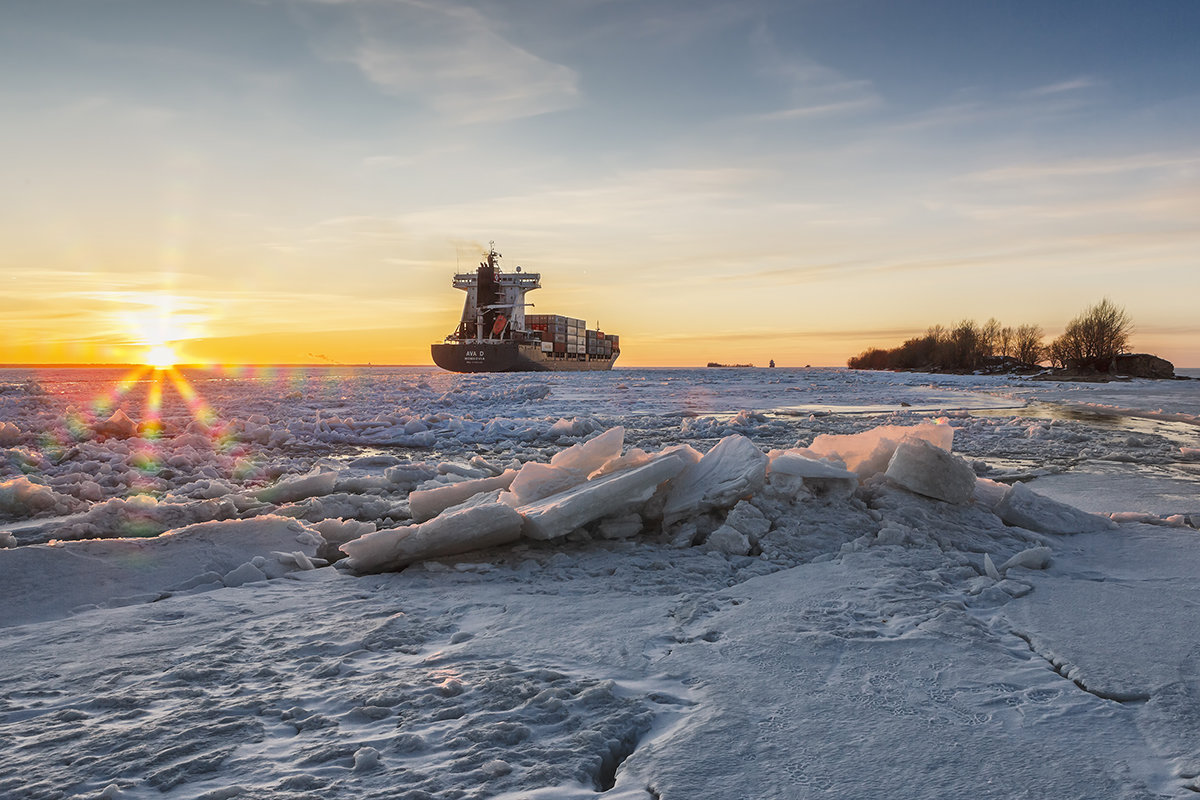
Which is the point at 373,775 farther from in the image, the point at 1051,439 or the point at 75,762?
the point at 1051,439

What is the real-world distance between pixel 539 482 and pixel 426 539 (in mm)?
998

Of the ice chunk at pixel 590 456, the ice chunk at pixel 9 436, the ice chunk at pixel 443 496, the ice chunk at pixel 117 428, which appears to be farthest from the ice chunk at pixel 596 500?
the ice chunk at pixel 117 428

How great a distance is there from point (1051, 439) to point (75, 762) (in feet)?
39.9

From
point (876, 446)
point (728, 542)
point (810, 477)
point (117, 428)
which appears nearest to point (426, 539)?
point (728, 542)

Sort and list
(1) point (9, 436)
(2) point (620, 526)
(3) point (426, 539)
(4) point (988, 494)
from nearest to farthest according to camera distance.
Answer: (3) point (426, 539), (2) point (620, 526), (4) point (988, 494), (1) point (9, 436)

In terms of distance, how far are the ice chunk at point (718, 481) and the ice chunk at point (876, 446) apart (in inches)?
31.6

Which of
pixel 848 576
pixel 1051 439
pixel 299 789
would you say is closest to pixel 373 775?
pixel 299 789

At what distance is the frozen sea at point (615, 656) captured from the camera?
181 cm

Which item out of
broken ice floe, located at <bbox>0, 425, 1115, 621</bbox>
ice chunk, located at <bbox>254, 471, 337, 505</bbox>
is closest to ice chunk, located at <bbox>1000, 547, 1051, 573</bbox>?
broken ice floe, located at <bbox>0, 425, 1115, 621</bbox>

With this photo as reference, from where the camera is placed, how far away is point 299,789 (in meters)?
1.72

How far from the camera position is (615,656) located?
2.60 meters

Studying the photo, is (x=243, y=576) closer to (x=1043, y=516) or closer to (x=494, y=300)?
(x=1043, y=516)

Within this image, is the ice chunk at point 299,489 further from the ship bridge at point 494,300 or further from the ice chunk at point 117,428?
the ship bridge at point 494,300

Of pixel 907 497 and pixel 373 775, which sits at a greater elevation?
pixel 907 497
